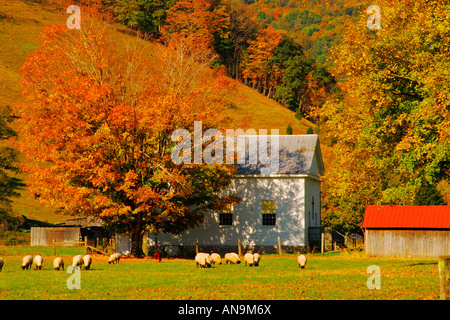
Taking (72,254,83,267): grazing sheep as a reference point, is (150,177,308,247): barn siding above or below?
above

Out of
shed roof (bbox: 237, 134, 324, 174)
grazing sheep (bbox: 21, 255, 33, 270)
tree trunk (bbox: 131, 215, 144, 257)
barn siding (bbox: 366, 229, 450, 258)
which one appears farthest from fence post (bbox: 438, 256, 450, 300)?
shed roof (bbox: 237, 134, 324, 174)

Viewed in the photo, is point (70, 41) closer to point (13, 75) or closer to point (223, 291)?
point (223, 291)

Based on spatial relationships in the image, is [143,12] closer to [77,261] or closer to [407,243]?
[407,243]

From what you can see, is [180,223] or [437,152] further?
[180,223]

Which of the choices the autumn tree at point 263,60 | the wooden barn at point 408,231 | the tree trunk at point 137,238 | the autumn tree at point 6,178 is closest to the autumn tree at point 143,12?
the autumn tree at point 263,60

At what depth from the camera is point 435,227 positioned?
145 feet

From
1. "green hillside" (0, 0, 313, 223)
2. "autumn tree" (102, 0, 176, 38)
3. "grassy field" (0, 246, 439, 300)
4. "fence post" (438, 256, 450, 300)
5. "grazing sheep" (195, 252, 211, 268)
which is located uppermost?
"autumn tree" (102, 0, 176, 38)

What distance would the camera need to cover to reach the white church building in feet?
155

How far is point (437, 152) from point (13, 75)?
287ft

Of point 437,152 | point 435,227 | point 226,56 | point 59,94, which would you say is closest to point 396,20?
point 437,152

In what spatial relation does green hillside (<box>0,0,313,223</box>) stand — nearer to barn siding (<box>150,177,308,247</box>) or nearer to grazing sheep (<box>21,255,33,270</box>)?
barn siding (<box>150,177,308,247</box>)

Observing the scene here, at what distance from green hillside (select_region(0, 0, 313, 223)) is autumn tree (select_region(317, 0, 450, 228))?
204 feet

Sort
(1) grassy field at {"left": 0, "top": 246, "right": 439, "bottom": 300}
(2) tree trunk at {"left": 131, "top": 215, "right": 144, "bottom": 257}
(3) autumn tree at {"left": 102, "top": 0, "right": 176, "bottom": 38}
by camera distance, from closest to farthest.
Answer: (1) grassy field at {"left": 0, "top": 246, "right": 439, "bottom": 300} → (2) tree trunk at {"left": 131, "top": 215, "right": 144, "bottom": 257} → (3) autumn tree at {"left": 102, "top": 0, "right": 176, "bottom": 38}

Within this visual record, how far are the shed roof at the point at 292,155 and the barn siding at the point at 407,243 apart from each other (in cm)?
725
